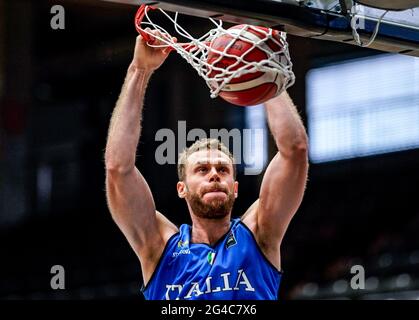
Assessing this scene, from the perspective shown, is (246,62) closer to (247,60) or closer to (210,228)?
(247,60)

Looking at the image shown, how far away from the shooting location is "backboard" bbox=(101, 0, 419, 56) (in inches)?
156

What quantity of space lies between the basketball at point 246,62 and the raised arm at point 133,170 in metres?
0.48

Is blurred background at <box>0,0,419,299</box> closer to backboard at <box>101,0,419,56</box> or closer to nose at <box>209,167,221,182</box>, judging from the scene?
nose at <box>209,167,221,182</box>

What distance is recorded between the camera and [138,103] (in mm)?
4770

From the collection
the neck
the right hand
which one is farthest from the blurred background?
the right hand

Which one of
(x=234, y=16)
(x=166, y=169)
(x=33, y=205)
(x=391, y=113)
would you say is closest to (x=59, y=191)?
(x=33, y=205)

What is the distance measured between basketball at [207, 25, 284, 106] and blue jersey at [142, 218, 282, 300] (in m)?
0.82

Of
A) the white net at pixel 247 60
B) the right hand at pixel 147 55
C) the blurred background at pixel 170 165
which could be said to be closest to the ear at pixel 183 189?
the right hand at pixel 147 55

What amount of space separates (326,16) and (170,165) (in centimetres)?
673

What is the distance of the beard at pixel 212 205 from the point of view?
4.85m

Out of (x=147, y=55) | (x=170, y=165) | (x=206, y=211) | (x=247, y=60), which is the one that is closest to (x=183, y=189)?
(x=206, y=211)

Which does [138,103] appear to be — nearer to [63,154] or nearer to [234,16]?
[234,16]
